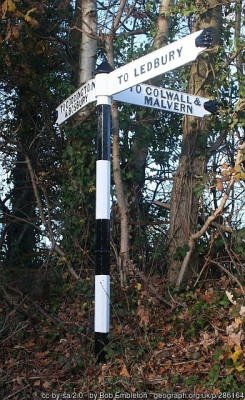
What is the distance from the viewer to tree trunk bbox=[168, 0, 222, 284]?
8781 millimetres

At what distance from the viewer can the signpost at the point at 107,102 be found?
20.4 ft

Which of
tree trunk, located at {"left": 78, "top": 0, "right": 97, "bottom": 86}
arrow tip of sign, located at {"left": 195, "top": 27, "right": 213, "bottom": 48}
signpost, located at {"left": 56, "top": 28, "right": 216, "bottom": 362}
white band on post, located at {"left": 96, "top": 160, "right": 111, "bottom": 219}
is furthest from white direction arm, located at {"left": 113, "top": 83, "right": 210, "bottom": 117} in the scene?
tree trunk, located at {"left": 78, "top": 0, "right": 97, "bottom": 86}

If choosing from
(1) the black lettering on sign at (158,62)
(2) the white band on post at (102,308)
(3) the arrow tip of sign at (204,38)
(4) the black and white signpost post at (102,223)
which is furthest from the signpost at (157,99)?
(2) the white band on post at (102,308)

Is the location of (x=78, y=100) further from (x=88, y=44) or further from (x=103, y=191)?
(x=88, y=44)

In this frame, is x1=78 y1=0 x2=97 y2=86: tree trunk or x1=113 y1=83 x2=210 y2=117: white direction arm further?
x1=78 y1=0 x2=97 y2=86: tree trunk

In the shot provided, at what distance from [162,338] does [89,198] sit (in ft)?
10.8

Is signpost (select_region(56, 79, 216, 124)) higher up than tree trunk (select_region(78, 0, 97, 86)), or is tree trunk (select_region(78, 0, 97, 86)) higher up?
tree trunk (select_region(78, 0, 97, 86))

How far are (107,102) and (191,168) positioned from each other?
2.49 meters

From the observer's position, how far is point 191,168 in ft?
29.2

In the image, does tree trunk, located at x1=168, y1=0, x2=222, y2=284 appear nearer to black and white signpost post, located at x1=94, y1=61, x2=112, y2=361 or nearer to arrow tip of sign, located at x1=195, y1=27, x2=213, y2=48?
black and white signpost post, located at x1=94, y1=61, x2=112, y2=361

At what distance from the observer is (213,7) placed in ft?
29.7

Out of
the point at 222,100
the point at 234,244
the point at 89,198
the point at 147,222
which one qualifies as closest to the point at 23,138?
the point at 89,198

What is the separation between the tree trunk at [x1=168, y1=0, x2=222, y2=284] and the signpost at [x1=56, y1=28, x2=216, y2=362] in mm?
1862

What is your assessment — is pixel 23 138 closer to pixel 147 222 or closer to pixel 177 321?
pixel 147 222
